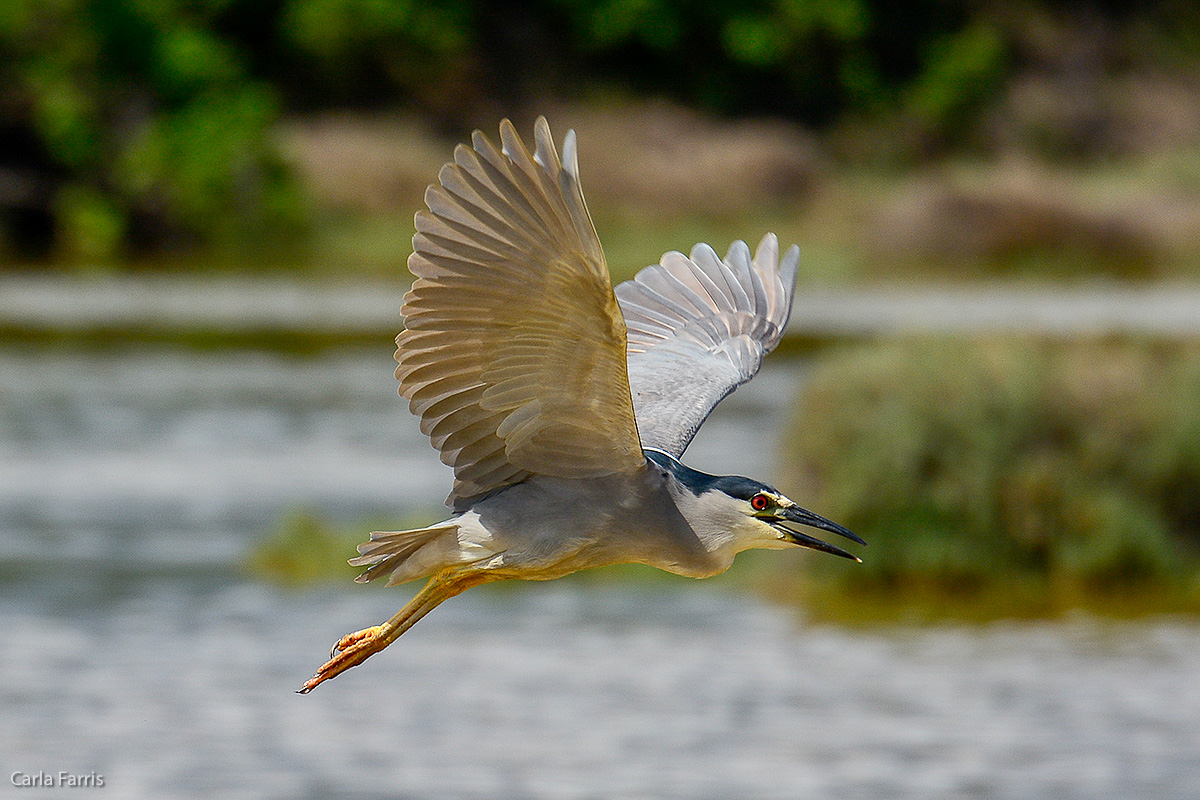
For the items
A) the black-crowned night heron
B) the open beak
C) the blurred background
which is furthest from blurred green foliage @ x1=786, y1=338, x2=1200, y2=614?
the open beak

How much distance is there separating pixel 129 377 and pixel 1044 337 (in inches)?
490

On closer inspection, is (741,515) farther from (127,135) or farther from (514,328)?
(127,135)

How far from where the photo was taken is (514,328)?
5.09 m

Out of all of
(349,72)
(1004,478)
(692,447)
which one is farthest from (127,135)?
(1004,478)

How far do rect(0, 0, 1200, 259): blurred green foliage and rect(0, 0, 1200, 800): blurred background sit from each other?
0.09 m

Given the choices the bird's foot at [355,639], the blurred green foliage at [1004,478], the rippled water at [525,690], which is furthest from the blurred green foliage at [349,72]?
the bird's foot at [355,639]

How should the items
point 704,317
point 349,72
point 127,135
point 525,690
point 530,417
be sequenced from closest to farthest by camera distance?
1. point 530,417
2. point 704,317
3. point 525,690
4. point 127,135
5. point 349,72

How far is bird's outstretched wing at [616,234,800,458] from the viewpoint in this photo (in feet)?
20.6

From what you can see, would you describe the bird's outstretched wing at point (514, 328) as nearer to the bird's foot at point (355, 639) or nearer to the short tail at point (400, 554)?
the short tail at point (400, 554)

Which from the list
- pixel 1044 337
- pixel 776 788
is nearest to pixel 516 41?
pixel 1044 337

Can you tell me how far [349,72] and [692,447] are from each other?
71.8 ft

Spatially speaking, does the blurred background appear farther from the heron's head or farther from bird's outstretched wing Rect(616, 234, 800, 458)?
the heron's head

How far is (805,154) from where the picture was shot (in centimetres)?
3666

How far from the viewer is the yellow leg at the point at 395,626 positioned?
541 cm
